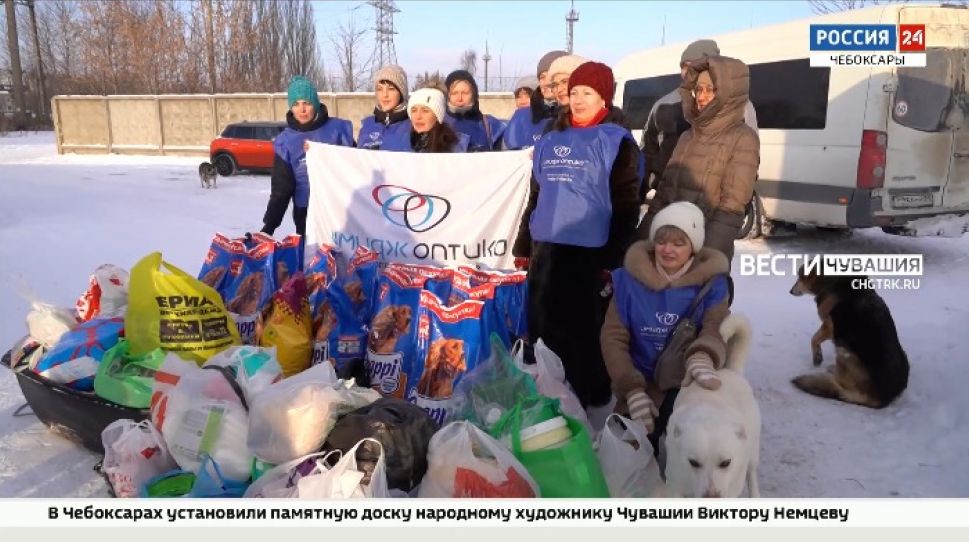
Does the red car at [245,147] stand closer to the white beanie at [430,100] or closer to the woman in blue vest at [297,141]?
the woman in blue vest at [297,141]

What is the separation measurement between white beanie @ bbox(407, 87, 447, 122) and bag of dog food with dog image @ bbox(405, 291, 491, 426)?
57.2 inches

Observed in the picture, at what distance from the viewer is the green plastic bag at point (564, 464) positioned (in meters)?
2.28

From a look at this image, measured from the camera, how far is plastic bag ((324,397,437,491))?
2404mm

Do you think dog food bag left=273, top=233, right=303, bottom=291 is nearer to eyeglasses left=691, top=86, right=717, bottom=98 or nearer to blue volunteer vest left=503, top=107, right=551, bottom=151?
blue volunteer vest left=503, top=107, right=551, bottom=151

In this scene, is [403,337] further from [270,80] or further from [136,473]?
[270,80]

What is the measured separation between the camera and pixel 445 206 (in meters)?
3.94

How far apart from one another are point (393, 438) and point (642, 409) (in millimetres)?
1060

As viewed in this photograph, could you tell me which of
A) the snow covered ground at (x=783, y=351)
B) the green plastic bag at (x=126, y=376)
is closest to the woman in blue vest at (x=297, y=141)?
the green plastic bag at (x=126, y=376)

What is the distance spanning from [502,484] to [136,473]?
152 cm

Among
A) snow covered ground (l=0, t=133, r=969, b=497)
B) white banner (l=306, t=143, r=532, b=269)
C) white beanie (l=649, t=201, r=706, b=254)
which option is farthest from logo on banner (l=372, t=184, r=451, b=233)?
snow covered ground (l=0, t=133, r=969, b=497)

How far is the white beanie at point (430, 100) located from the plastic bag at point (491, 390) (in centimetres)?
183

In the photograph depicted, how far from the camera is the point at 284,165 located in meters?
4.71

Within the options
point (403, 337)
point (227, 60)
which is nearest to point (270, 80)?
point (227, 60)

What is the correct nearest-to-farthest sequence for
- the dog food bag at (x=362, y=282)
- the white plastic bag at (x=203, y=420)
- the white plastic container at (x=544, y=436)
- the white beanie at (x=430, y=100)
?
the white plastic container at (x=544, y=436)
the white plastic bag at (x=203, y=420)
the dog food bag at (x=362, y=282)
the white beanie at (x=430, y=100)
